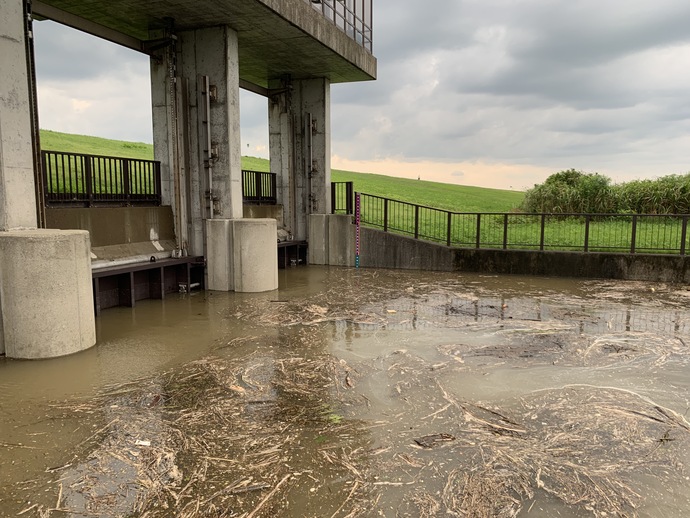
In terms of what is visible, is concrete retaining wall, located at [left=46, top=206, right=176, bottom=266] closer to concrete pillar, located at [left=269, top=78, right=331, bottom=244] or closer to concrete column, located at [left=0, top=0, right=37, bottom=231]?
concrete column, located at [left=0, top=0, right=37, bottom=231]

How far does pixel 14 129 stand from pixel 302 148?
1192 centimetres

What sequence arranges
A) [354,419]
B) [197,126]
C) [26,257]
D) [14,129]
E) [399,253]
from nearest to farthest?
1. [354,419]
2. [26,257]
3. [14,129]
4. [197,126]
5. [399,253]

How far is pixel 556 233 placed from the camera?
19.0 meters

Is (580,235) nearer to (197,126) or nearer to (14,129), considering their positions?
(197,126)

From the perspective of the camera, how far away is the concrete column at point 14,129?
7.84 m

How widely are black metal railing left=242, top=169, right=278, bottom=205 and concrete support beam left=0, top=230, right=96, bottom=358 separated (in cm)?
992

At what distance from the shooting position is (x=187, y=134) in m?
13.6

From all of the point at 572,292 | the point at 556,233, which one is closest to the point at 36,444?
the point at 572,292

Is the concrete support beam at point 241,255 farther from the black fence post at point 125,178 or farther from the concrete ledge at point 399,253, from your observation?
the concrete ledge at point 399,253

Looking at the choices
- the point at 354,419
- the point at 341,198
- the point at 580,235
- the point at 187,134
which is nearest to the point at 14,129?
the point at 187,134

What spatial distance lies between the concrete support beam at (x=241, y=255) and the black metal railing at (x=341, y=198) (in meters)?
6.25

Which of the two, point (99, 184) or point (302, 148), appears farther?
point (302, 148)

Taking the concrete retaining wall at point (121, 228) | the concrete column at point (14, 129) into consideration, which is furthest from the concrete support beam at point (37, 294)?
the concrete retaining wall at point (121, 228)

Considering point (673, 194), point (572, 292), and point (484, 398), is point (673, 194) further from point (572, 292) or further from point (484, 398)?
point (484, 398)
